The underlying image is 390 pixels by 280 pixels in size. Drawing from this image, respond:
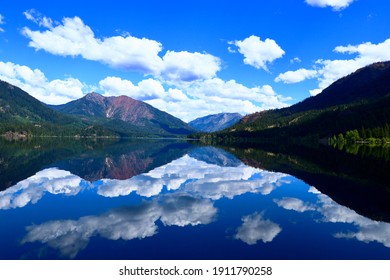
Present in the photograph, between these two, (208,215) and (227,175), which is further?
(227,175)

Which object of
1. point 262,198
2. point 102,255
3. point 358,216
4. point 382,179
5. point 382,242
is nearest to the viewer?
point 102,255

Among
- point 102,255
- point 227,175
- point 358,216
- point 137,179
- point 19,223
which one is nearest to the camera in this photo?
point 102,255

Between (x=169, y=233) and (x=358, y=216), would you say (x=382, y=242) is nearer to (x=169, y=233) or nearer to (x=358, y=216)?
(x=358, y=216)

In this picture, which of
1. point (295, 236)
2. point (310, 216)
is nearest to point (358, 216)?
point (310, 216)

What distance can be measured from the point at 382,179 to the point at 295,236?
121 ft

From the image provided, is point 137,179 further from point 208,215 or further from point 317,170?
point 317,170

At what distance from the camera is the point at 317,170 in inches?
2670

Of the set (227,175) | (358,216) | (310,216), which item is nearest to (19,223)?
(310,216)

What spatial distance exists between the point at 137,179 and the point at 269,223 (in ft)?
108

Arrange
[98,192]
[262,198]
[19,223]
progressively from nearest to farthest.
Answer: [19,223]
[262,198]
[98,192]

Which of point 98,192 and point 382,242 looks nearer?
point 382,242

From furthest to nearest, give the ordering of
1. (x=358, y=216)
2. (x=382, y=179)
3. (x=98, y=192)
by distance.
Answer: (x=382, y=179), (x=98, y=192), (x=358, y=216)

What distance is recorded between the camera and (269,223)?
29188 millimetres

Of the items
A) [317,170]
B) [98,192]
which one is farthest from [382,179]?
[98,192]
